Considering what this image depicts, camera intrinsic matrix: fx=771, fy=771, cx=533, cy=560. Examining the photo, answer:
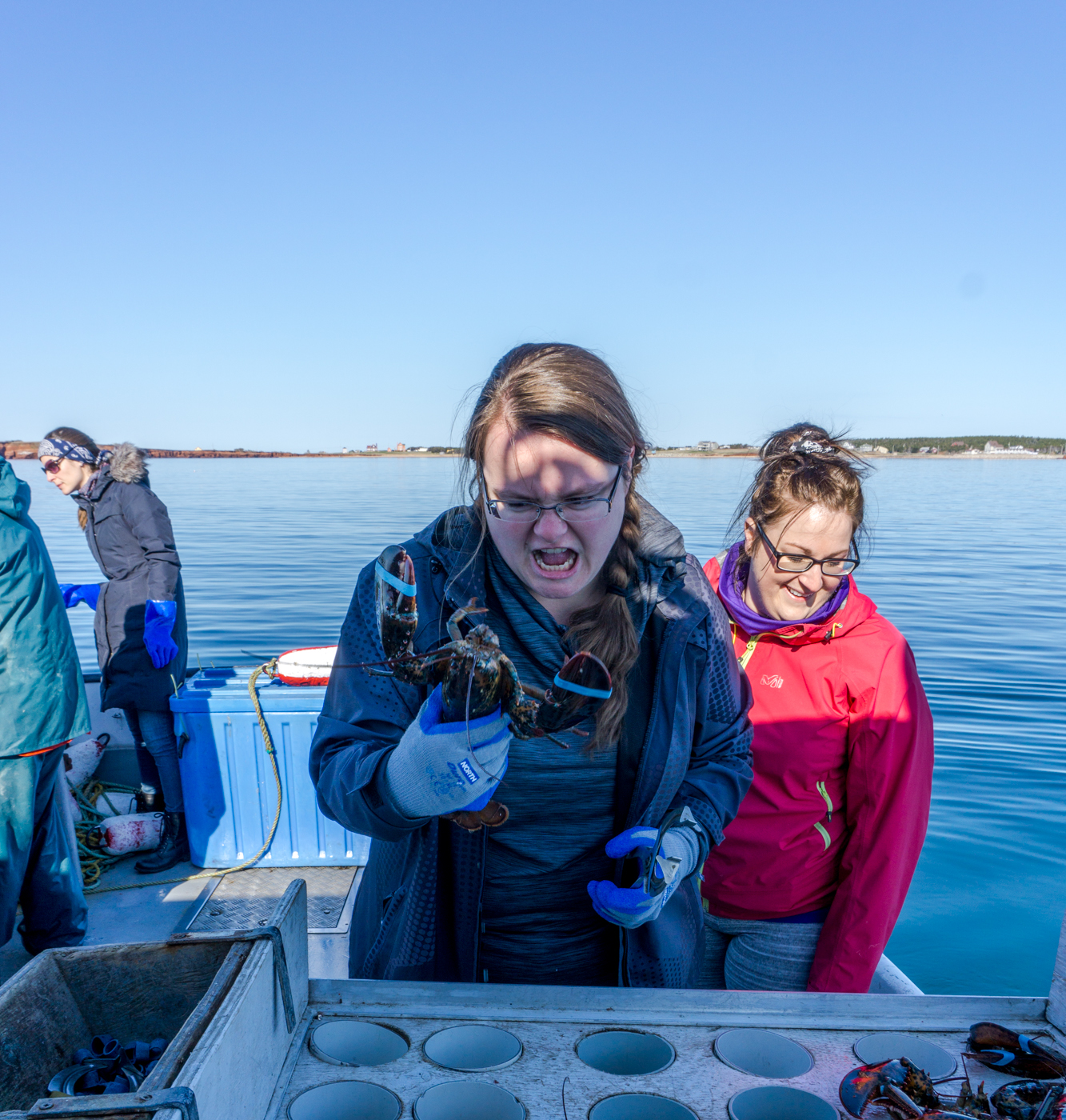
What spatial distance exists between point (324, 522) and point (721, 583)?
21526 millimetres

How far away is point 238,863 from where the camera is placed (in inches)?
159

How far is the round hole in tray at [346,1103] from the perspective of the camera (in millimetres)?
1139

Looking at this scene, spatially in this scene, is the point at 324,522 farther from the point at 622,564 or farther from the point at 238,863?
the point at 622,564

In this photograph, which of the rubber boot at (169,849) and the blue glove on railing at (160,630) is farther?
the blue glove on railing at (160,630)

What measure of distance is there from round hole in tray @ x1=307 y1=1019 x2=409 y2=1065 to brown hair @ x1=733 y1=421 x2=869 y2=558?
5.40ft

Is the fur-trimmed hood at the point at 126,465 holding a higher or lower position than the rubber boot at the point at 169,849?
higher

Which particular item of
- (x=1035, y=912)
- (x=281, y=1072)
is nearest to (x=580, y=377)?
(x=281, y=1072)

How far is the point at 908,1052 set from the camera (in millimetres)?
1286

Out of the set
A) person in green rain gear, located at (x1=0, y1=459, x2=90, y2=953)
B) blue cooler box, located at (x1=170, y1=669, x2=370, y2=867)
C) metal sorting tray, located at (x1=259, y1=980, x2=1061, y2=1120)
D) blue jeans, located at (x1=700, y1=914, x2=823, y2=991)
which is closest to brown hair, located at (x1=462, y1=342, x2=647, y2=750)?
metal sorting tray, located at (x1=259, y1=980, x2=1061, y2=1120)

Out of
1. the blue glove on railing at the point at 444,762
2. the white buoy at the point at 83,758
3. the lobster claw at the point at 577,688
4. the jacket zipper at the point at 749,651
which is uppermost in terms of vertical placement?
the lobster claw at the point at 577,688

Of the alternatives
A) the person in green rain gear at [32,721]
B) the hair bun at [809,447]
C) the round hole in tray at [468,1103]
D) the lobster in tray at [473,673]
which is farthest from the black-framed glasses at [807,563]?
the person in green rain gear at [32,721]

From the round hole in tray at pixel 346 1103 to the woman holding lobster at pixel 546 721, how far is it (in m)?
0.35

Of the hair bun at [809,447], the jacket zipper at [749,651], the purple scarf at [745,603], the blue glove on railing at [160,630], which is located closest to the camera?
the purple scarf at [745,603]

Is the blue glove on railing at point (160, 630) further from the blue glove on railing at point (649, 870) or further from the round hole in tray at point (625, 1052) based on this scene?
the round hole in tray at point (625, 1052)
